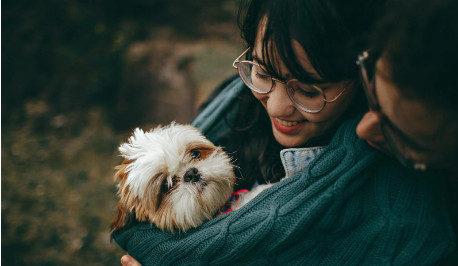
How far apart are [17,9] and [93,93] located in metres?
1.72

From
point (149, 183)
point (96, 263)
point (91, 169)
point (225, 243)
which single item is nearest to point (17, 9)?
point (91, 169)

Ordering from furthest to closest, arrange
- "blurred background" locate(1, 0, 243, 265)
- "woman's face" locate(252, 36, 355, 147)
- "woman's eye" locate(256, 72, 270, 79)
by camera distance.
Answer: "blurred background" locate(1, 0, 243, 265) → "woman's eye" locate(256, 72, 270, 79) → "woman's face" locate(252, 36, 355, 147)

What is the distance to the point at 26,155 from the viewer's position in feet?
14.5

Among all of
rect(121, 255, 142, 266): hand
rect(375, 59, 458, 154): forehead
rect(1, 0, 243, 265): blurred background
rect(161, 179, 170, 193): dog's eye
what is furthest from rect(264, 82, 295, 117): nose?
rect(1, 0, 243, 265): blurred background

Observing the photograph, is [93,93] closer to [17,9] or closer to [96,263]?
[17,9]

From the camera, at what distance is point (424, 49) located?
903 millimetres

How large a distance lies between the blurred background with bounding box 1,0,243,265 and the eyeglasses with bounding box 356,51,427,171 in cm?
295

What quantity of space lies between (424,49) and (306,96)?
0.54 m

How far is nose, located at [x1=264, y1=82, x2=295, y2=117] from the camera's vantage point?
145cm

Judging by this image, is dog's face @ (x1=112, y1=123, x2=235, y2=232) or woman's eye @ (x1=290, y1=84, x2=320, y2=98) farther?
dog's face @ (x1=112, y1=123, x2=235, y2=232)

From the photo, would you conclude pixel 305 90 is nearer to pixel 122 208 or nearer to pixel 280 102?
pixel 280 102

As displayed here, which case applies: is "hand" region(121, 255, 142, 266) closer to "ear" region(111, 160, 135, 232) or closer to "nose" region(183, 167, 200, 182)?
"ear" region(111, 160, 135, 232)

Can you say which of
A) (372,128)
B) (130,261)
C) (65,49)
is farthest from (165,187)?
(65,49)

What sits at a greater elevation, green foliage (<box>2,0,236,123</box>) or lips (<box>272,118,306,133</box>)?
green foliage (<box>2,0,236,123</box>)
